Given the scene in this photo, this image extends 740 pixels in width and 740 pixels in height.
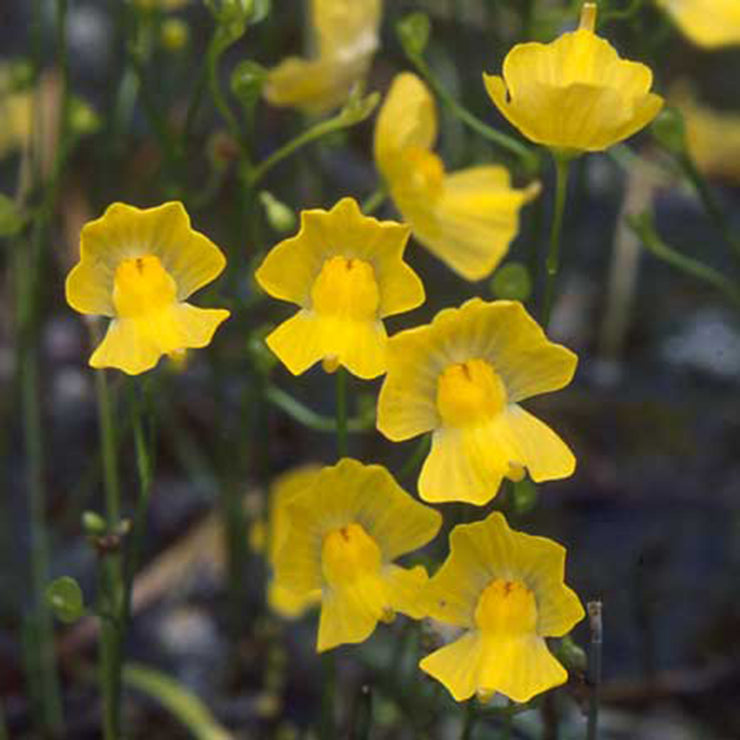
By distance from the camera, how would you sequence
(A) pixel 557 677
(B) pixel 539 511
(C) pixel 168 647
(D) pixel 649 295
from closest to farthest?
1. (A) pixel 557 677
2. (C) pixel 168 647
3. (B) pixel 539 511
4. (D) pixel 649 295

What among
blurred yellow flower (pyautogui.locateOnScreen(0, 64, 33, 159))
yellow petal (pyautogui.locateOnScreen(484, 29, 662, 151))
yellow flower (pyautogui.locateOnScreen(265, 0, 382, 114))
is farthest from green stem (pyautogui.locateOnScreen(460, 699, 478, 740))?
blurred yellow flower (pyautogui.locateOnScreen(0, 64, 33, 159))

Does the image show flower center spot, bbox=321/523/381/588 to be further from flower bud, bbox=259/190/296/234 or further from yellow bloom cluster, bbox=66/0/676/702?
flower bud, bbox=259/190/296/234

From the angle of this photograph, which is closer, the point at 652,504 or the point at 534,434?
the point at 534,434

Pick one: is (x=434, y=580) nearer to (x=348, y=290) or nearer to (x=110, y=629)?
(x=348, y=290)

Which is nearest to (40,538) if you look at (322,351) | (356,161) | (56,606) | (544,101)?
(56,606)

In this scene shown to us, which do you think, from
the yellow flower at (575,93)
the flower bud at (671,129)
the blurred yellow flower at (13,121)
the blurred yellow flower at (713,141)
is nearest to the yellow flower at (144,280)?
the yellow flower at (575,93)

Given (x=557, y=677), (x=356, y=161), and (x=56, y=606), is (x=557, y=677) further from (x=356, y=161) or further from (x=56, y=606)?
(x=356, y=161)

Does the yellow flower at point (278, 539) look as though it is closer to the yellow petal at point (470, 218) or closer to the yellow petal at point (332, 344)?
the yellow petal at point (470, 218)
